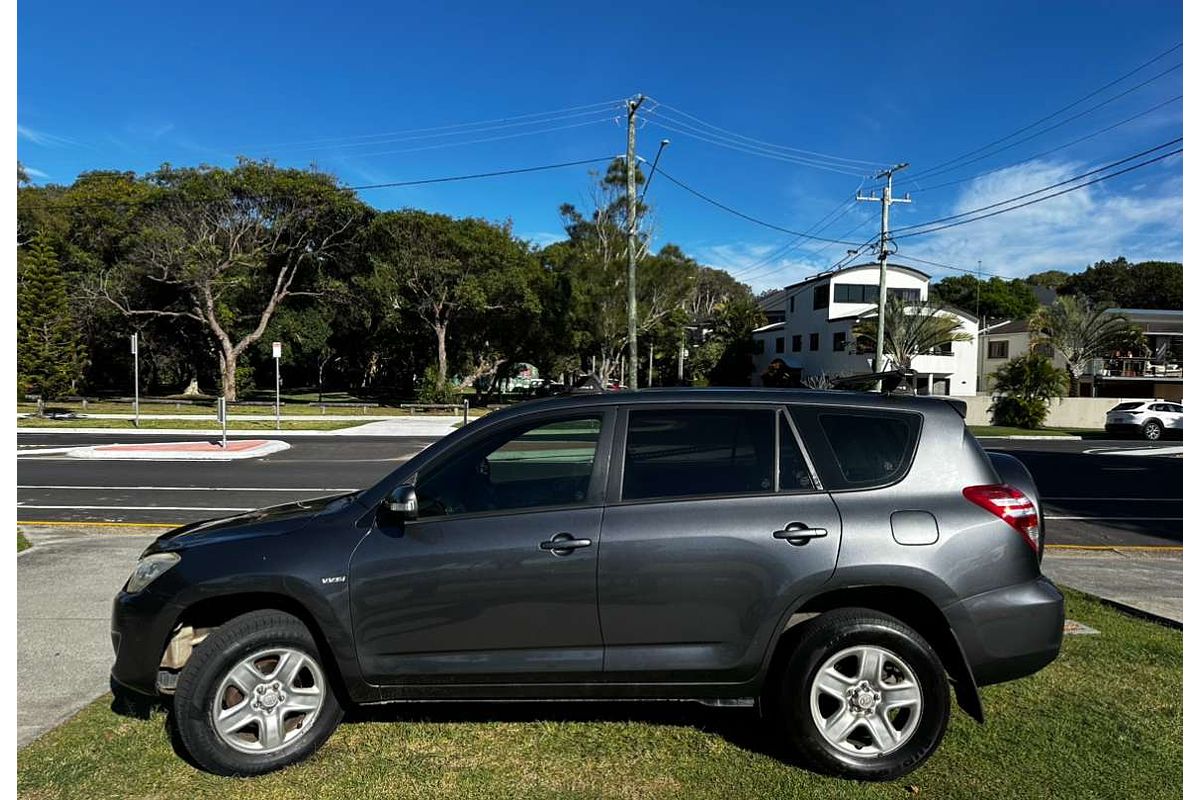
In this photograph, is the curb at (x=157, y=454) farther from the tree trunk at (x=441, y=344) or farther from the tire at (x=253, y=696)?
the tree trunk at (x=441, y=344)

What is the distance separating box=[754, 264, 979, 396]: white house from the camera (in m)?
43.6

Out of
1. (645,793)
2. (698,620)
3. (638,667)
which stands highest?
(698,620)

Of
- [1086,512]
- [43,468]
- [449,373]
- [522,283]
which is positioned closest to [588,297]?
[522,283]

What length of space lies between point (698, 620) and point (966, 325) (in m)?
46.2

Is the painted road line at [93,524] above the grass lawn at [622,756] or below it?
above

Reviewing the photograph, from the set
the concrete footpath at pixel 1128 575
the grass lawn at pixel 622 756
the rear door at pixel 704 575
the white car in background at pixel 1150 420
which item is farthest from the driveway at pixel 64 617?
the white car in background at pixel 1150 420

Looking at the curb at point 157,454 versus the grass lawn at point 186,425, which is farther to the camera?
the grass lawn at point 186,425

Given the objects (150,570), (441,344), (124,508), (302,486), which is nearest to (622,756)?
(150,570)

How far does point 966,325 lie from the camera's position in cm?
4375

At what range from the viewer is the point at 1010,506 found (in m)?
3.49

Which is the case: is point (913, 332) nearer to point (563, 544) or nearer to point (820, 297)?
point (820, 297)

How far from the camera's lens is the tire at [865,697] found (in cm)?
334

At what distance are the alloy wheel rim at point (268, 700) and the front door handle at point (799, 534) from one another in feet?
7.46

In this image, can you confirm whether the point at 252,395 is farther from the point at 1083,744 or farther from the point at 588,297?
the point at 1083,744
